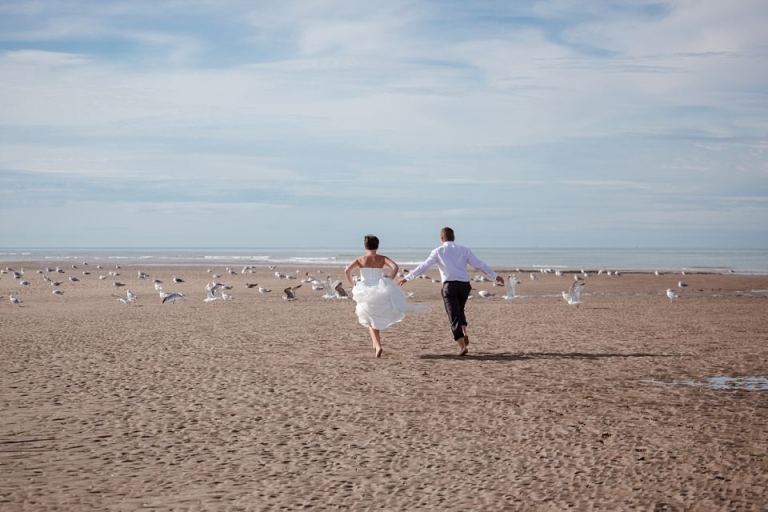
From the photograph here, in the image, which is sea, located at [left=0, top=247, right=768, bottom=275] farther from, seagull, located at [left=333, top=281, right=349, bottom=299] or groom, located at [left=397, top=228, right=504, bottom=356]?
groom, located at [left=397, top=228, right=504, bottom=356]

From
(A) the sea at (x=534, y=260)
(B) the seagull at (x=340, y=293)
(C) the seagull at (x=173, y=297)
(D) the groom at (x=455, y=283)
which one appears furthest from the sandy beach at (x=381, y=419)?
(A) the sea at (x=534, y=260)

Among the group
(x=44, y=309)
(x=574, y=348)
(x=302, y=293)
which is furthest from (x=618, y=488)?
(x=302, y=293)

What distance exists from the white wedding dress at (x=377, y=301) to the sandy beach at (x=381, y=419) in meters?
0.66

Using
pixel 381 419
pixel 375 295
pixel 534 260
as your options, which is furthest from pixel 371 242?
pixel 534 260

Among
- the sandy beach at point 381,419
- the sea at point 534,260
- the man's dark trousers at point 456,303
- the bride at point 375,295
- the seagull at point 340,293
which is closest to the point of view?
the sandy beach at point 381,419

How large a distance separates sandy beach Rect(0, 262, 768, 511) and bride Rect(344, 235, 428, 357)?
0.64 metres

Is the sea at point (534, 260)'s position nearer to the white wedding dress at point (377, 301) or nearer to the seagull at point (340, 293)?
the seagull at point (340, 293)

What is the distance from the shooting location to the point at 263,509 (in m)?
5.39

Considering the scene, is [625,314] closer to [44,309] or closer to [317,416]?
[317,416]

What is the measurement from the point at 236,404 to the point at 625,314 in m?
14.7

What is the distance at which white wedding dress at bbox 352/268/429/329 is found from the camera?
495 inches

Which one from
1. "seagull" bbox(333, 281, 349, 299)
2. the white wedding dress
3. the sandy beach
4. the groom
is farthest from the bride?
"seagull" bbox(333, 281, 349, 299)

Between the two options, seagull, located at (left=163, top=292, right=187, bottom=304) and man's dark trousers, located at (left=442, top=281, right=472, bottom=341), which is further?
seagull, located at (left=163, top=292, right=187, bottom=304)

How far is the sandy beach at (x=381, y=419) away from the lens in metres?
5.76
